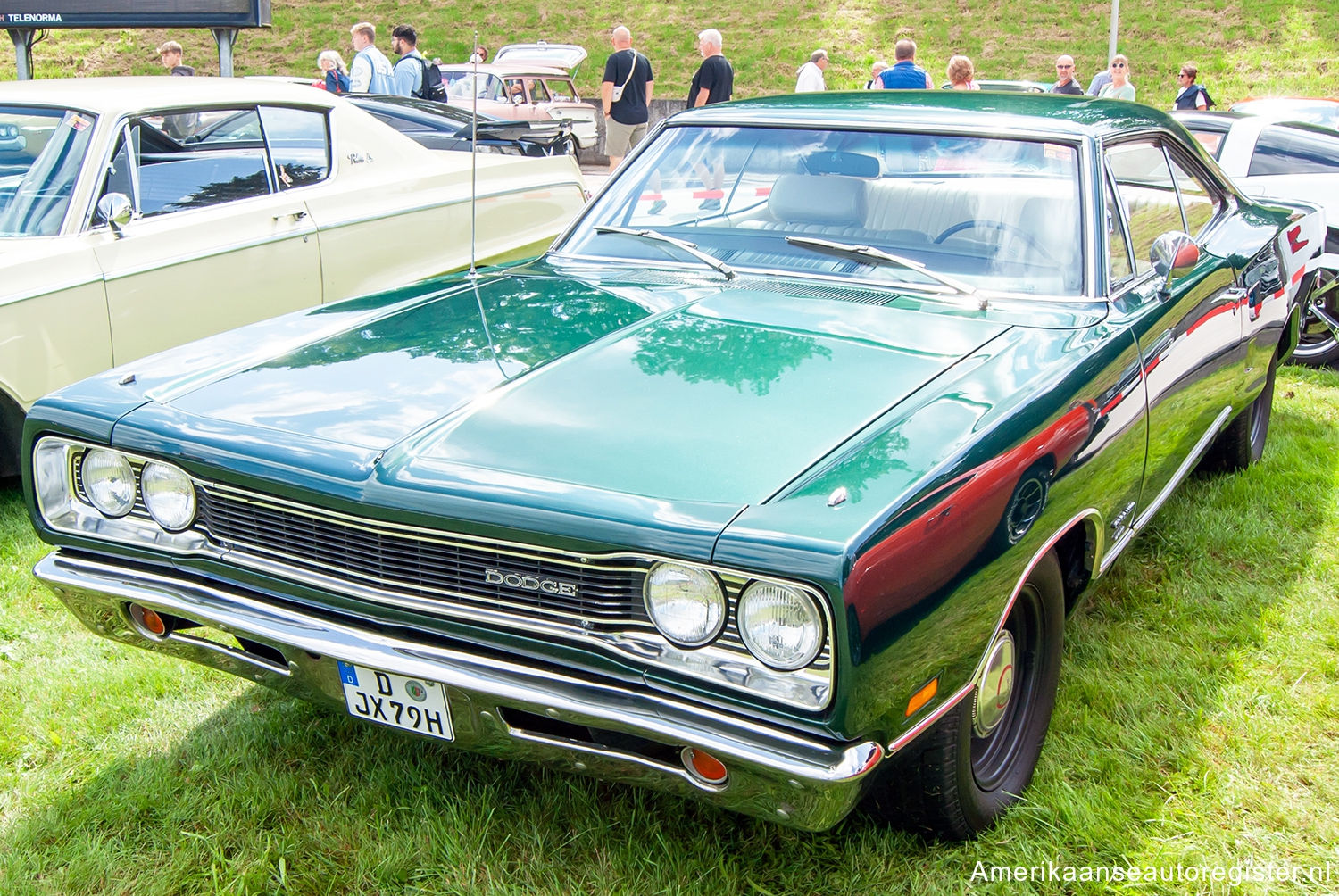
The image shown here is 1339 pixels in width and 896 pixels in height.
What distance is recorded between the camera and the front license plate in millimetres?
2199

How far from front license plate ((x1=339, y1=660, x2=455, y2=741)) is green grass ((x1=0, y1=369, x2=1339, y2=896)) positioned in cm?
36

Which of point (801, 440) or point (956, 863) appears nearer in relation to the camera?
point (801, 440)

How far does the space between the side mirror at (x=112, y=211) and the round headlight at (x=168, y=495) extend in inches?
93.2

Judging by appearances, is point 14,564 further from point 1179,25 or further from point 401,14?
point 401,14

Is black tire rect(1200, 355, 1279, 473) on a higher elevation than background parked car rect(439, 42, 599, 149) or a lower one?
lower

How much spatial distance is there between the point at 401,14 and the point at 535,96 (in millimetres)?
13574

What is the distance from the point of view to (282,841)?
8.23 feet

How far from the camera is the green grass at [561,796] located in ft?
7.89

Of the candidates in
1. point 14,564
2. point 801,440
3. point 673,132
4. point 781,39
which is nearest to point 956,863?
point 801,440

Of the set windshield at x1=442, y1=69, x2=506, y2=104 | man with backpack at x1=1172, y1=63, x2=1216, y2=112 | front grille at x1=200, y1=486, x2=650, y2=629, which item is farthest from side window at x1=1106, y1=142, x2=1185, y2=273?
windshield at x1=442, y1=69, x2=506, y2=104

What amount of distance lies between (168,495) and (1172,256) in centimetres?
260

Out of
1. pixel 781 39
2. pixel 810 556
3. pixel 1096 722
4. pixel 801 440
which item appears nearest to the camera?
pixel 810 556

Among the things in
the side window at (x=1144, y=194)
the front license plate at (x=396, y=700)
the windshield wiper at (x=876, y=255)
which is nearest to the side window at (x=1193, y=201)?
the side window at (x=1144, y=194)

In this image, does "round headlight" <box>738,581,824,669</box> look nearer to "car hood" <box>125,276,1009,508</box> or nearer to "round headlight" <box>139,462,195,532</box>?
"car hood" <box>125,276,1009,508</box>
